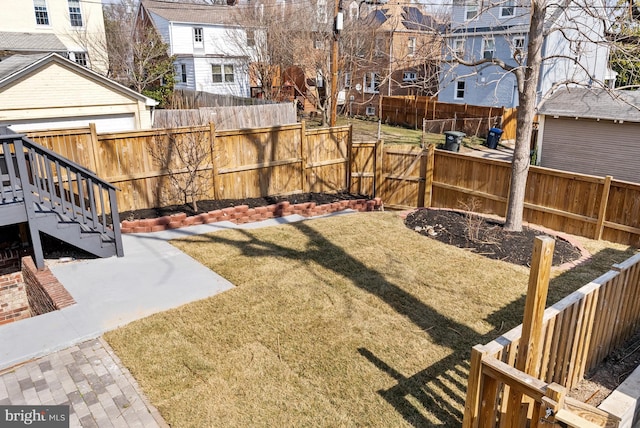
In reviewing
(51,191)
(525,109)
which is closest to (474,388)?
(525,109)

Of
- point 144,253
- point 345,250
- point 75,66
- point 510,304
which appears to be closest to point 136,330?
point 144,253

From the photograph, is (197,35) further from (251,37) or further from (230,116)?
(230,116)

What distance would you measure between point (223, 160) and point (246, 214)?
1.57 m

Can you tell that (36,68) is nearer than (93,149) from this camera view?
No

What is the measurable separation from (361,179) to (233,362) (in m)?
9.01

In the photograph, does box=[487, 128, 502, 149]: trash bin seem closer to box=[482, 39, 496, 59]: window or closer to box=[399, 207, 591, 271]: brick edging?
box=[482, 39, 496, 59]: window

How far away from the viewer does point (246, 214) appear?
10.7 metres

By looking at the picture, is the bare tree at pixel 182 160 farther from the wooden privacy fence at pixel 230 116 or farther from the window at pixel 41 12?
the window at pixel 41 12

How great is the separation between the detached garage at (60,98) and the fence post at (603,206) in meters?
13.0

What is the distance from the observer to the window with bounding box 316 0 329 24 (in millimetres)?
27016

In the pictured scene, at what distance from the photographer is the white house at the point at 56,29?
73.0 feet

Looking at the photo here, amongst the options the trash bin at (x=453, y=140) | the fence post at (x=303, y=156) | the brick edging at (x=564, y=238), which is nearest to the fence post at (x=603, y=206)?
the brick edging at (x=564, y=238)

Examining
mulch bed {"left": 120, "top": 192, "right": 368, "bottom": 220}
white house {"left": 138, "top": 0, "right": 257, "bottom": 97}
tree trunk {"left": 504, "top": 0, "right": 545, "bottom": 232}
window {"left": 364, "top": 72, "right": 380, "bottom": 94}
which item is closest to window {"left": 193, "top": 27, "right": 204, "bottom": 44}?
white house {"left": 138, "top": 0, "right": 257, "bottom": 97}

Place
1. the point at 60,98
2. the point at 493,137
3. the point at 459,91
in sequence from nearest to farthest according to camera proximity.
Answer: the point at 60,98 → the point at 493,137 → the point at 459,91
